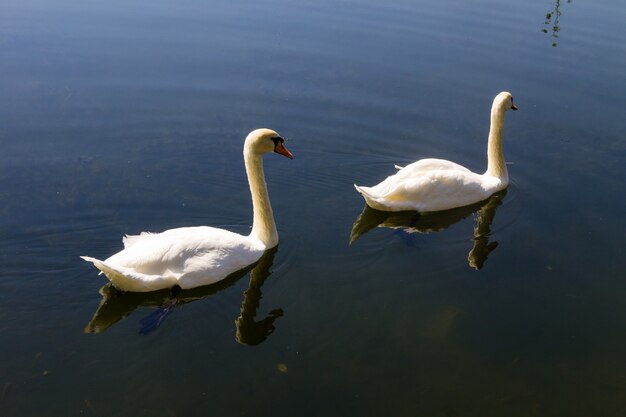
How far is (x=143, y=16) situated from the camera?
16.7 m

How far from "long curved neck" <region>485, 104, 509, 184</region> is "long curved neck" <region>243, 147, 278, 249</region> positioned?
142 inches

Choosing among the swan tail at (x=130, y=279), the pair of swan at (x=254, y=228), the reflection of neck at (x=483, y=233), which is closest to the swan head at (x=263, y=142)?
the pair of swan at (x=254, y=228)

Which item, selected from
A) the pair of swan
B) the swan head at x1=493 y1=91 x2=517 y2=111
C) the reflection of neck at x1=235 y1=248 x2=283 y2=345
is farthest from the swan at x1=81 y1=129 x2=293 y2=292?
the swan head at x1=493 y1=91 x2=517 y2=111

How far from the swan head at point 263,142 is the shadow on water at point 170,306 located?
1.53m

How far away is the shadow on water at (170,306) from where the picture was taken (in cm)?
711

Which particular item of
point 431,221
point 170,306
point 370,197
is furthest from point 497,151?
point 170,306

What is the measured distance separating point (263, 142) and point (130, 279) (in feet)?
7.60

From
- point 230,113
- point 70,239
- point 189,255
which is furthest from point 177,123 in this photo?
point 189,255

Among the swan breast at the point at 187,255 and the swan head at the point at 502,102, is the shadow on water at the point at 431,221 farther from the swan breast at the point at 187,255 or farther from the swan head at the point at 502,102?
the swan breast at the point at 187,255

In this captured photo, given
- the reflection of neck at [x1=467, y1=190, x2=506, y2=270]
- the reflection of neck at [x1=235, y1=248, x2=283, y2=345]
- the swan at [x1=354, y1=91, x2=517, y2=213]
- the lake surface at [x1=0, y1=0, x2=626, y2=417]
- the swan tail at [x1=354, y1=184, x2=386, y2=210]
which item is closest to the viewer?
the lake surface at [x1=0, y1=0, x2=626, y2=417]

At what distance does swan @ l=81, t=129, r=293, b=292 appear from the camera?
7413mm

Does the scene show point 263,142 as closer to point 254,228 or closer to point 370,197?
point 254,228

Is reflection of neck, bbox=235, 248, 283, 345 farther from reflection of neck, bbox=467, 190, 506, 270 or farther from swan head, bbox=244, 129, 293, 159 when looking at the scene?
reflection of neck, bbox=467, 190, 506, 270

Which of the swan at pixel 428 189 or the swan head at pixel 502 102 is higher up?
the swan head at pixel 502 102
